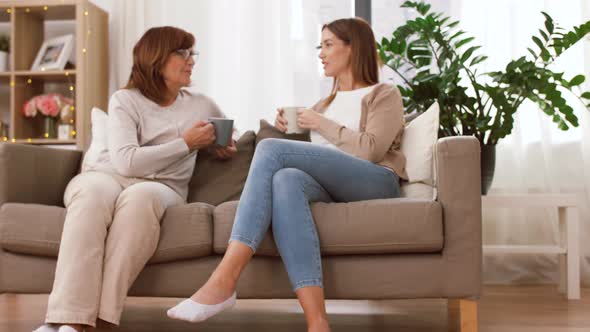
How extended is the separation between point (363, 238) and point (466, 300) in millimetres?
335

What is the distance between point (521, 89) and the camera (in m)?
3.02

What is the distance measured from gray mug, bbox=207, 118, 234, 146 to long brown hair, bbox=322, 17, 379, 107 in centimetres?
49

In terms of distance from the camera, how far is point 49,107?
A: 11.7 feet

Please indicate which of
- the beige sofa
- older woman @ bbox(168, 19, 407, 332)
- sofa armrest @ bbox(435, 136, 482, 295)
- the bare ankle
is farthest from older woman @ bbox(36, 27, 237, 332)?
sofa armrest @ bbox(435, 136, 482, 295)

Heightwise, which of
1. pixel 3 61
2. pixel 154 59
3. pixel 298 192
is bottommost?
pixel 298 192

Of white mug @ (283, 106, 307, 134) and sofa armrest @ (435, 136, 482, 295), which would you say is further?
white mug @ (283, 106, 307, 134)

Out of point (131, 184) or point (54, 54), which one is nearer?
point (131, 184)

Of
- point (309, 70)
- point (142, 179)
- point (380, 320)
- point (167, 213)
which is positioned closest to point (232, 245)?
point (167, 213)

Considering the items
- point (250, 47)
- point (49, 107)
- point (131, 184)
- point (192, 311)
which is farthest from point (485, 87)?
point (49, 107)

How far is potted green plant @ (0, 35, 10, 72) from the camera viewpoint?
3656 millimetres

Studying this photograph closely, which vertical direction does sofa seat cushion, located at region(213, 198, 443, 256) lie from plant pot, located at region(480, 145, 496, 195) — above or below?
below

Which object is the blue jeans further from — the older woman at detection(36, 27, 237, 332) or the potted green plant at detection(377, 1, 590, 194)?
the potted green plant at detection(377, 1, 590, 194)

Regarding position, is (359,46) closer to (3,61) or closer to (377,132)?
(377,132)

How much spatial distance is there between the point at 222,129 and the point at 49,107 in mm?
1654
